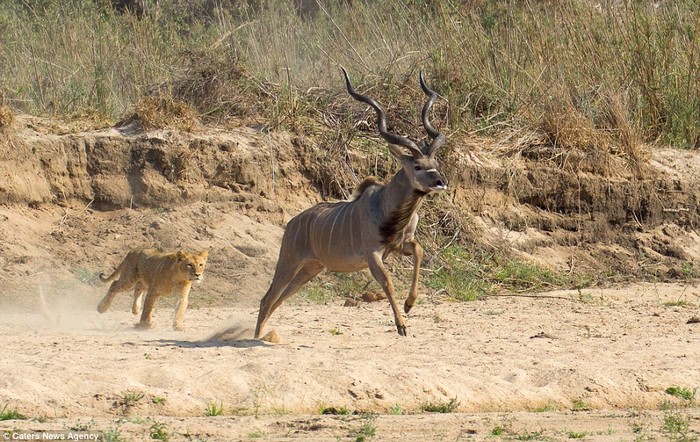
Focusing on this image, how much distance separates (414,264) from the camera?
8852mm

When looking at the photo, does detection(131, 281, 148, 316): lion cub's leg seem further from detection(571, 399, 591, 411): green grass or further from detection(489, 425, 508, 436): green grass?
detection(489, 425, 508, 436): green grass

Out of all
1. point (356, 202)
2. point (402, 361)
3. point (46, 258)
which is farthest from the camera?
point (46, 258)

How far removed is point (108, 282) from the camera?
428 inches

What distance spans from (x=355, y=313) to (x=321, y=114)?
11.6 ft

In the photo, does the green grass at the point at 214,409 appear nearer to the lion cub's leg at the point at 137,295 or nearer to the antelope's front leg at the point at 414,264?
the antelope's front leg at the point at 414,264

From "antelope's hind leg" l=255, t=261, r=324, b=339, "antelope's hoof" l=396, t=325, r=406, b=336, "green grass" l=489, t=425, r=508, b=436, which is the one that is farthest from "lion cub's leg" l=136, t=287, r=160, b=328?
"green grass" l=489, t=425, r=508, b=436

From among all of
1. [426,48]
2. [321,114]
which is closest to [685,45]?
[426,48]

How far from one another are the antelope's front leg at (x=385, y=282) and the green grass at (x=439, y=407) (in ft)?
5.30

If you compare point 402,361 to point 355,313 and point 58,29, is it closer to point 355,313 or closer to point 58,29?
point 355,313

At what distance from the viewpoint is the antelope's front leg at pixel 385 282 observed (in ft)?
28.2

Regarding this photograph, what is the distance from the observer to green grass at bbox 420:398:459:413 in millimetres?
6918

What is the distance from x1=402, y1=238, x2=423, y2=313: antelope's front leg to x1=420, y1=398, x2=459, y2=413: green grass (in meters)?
1.74

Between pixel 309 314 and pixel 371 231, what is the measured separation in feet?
5.57

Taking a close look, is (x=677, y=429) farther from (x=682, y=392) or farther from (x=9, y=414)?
(x=9, y=414)
